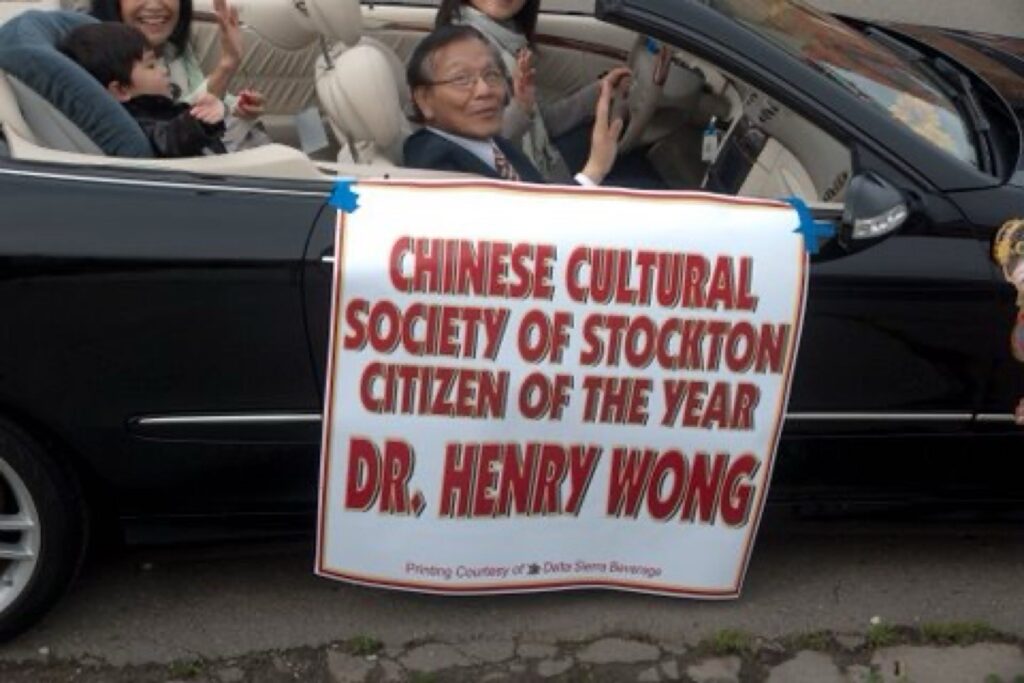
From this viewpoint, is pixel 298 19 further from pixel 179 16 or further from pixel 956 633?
pixel 956 633

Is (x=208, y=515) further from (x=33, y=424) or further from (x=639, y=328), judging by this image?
(x=639, y=328)

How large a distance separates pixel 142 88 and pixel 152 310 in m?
0.67

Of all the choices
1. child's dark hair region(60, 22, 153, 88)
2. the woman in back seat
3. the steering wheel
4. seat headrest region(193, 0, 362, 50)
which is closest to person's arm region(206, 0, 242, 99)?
the woman in back seat

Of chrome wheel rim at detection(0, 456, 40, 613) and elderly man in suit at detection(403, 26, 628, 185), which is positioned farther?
elderly man in suit at detection(403, 26, 628, 185)

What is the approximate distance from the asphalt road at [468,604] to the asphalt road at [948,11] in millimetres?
4575

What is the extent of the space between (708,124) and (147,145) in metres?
1.43

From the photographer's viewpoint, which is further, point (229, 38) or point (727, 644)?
point (229, 38)

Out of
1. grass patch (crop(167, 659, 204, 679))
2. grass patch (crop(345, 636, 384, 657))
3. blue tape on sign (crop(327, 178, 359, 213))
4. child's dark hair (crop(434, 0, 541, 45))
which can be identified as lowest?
grass patch (crop(167, 659, 204, 679))

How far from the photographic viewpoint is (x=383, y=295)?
255 cm

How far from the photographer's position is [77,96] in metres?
2.79

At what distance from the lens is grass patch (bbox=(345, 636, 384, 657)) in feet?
9.30

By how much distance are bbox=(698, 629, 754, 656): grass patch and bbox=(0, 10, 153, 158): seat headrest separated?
153 centimetres

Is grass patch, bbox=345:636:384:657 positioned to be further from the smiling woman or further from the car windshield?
the car windshield

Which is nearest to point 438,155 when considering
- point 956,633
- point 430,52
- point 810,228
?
point 430,52
